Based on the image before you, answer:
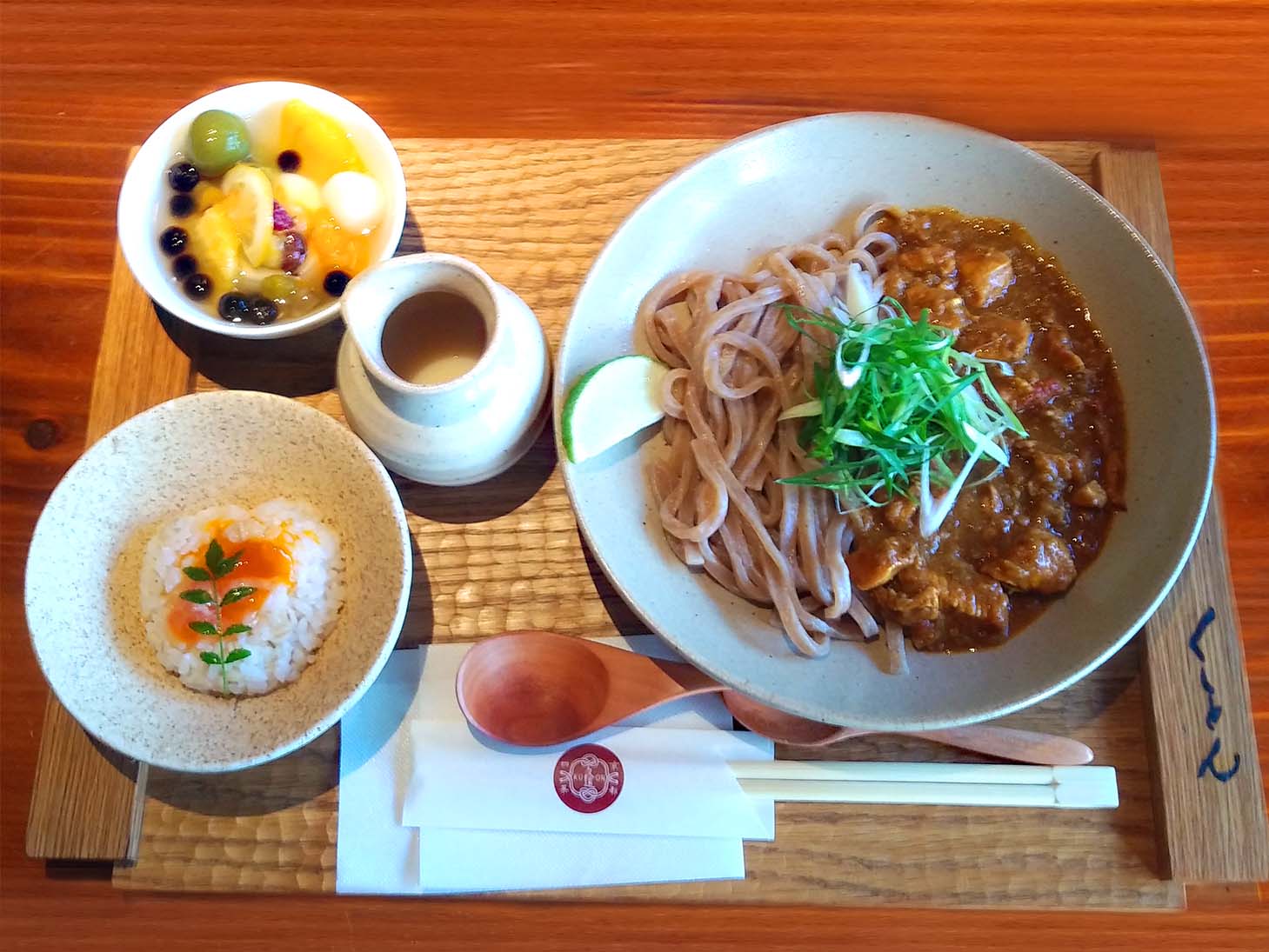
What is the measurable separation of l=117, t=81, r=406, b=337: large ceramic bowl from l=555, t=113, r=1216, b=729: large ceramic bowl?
64 cm

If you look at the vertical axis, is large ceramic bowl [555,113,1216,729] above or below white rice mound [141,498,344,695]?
above

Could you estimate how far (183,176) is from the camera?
2.30 meters

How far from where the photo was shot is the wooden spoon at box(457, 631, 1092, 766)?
2.00 meters

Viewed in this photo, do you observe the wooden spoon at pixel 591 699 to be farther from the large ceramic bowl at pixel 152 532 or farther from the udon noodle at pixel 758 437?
the large ceramic bowl at pixel 152 532

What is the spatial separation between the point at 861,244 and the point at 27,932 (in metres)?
2.81

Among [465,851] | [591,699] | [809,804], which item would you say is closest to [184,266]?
[591,699]

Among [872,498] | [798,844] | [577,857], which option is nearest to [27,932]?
[577,857]

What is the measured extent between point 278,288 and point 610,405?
991 millimetres

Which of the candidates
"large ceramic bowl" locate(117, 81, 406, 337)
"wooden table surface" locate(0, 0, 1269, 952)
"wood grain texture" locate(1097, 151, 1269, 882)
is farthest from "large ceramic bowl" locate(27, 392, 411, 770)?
"wood grain texture" locate(1097, 151, 1269, 882)

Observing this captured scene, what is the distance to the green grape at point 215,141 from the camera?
89.7 inches

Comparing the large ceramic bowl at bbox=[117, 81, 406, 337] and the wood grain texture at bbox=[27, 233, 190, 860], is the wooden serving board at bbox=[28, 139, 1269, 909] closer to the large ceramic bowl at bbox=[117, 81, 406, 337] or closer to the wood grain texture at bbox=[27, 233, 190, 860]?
the wood grain texture at bbox=[27, 233, 190, 860]

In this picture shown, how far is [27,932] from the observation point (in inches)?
81.7

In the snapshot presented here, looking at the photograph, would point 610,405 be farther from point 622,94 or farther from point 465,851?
point 622,94

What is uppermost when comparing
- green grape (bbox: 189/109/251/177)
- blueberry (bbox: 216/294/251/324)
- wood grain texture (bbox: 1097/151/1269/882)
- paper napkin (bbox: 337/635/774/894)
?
green grape (bbox: 189/109/251/177)
